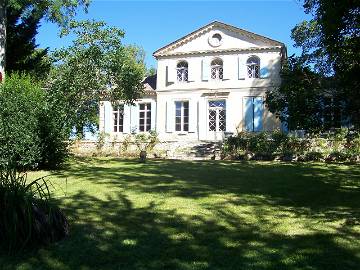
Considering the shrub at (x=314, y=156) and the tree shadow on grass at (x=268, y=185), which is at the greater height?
the shrub at (x=314, y=156)

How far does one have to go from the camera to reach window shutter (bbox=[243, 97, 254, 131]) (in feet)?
91.5

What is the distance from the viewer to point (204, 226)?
5.82 metres

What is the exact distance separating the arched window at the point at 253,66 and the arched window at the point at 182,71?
444 centimetres

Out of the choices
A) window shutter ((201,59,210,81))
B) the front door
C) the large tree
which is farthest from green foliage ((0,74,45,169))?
window shutter ((201,59,210,81))

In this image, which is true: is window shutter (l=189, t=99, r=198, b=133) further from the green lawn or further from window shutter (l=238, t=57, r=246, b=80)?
the green lawn

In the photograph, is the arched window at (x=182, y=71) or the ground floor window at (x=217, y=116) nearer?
the ground floor window at (x=217, y=116)

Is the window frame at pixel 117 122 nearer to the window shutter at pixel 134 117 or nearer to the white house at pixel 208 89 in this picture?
the white house at pixel 208 89

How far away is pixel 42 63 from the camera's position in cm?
2178

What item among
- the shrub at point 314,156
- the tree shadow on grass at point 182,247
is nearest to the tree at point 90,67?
the shrub at point 314,156

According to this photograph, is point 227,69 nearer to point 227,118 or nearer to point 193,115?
point 227,118

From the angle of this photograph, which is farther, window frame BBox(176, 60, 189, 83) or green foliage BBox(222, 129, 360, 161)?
window frame BBox(176, 60, 189, 83)

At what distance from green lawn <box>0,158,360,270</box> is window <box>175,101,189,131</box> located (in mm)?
19693

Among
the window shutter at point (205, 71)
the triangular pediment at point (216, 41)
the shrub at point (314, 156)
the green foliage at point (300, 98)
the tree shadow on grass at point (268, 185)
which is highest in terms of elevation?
the triangular pediment at point (216, 41)

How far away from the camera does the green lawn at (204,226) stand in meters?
4.52
